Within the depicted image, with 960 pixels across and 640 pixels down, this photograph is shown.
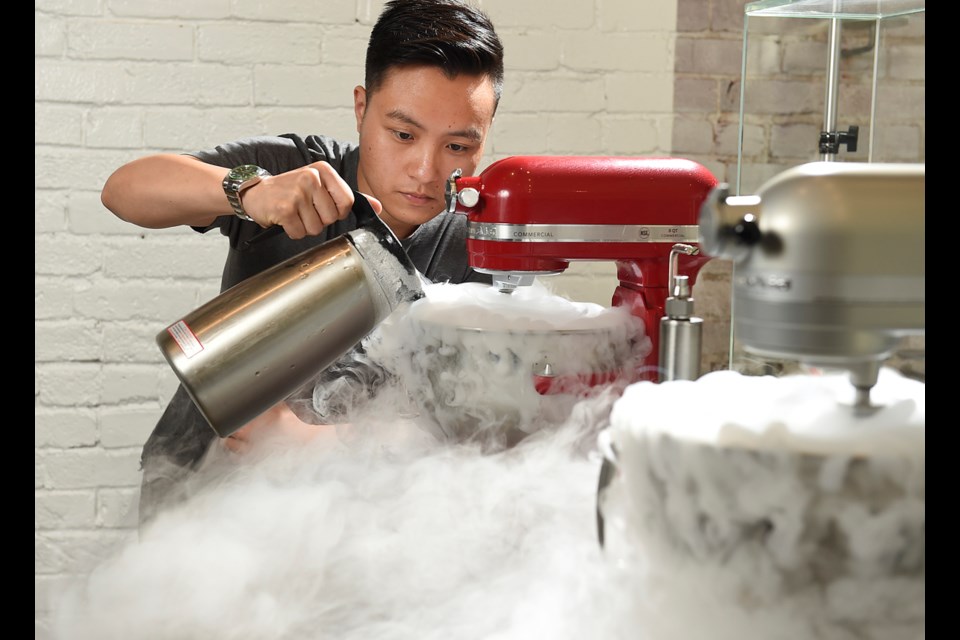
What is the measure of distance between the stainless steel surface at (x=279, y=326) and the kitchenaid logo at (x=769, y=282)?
44cm

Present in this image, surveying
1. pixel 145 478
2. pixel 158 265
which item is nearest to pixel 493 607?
pixel 145 478

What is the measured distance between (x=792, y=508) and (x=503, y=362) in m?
0.48

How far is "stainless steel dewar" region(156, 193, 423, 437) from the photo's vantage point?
786 mm

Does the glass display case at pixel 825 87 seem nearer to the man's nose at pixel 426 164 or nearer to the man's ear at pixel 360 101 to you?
the man's nose at pixel 426 164

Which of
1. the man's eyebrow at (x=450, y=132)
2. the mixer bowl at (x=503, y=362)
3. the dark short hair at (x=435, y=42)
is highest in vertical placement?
the dark short hair at (x=435, y=42)

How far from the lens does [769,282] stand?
462 mm

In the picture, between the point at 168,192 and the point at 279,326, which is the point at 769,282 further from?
the point at 168,192

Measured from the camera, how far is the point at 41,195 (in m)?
2.00

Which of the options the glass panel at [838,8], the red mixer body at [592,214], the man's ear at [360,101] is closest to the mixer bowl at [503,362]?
the red mixer body at [592,214]

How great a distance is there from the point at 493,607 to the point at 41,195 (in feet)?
5.77

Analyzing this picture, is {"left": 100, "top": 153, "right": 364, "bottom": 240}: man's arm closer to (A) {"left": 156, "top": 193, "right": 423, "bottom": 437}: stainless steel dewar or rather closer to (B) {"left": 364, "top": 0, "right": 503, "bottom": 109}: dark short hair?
(A) {"left": 156, "top": 193, "right": 423, "bottom": 437}: stainless steel dewar

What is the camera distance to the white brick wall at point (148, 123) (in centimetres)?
199

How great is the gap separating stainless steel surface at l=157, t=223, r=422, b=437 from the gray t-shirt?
233 mm

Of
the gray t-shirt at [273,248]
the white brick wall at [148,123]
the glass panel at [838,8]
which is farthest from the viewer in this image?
the white brick wall at [148,123]
